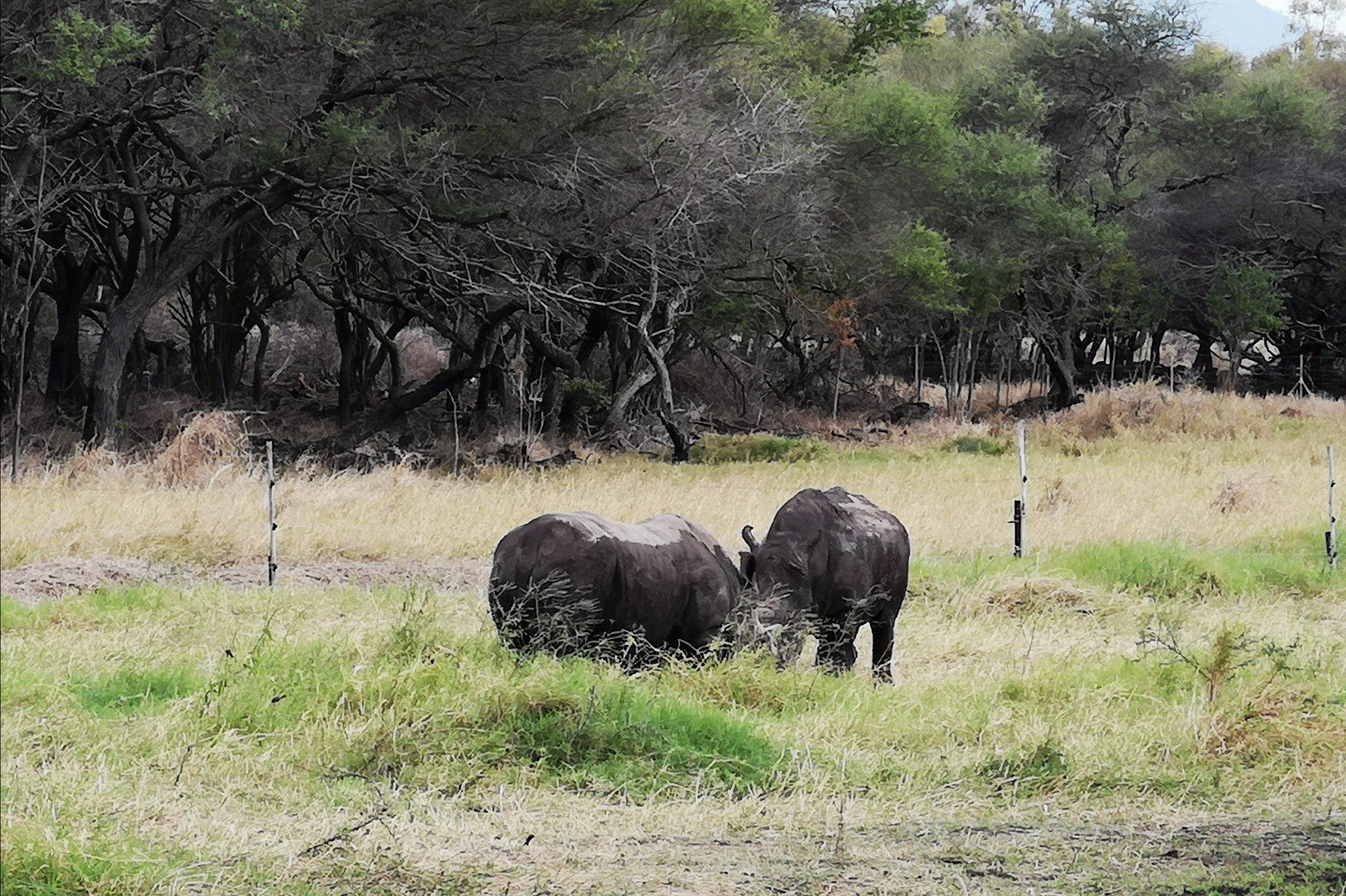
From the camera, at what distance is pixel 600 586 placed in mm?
8367

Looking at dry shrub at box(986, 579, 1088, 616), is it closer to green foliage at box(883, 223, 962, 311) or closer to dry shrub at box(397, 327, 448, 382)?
green foliage at box(883, 223, 962, 311)

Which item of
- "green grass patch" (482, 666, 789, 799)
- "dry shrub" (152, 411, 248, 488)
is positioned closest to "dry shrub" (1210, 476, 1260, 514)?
"dry shrub" (152, 411, 248, 488)

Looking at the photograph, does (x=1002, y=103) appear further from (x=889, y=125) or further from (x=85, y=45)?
(x=85, y=45)

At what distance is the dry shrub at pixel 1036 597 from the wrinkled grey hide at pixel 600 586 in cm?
391

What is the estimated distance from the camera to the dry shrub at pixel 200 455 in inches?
592

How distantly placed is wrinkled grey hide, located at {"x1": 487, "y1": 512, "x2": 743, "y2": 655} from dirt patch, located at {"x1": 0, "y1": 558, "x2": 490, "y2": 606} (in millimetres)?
1824

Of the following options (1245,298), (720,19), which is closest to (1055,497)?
(720,19)

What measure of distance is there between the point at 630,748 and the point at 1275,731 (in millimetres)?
3306

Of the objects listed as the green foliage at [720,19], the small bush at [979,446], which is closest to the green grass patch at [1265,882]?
the green foliage at [720,19]

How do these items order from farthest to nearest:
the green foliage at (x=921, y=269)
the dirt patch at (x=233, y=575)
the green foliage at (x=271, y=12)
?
the green foliage at (x=921, y=269)
the green foliage at (x=271, y=12)
the dirt patch at (x=233, y=575)

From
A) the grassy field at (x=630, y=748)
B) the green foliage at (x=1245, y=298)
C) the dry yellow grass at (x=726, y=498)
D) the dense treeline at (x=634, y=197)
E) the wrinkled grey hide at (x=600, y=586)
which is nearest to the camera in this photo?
the grassy field at (x=630, y=748)

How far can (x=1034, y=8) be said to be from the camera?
2840 inches

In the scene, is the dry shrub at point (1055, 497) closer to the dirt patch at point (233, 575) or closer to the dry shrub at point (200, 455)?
the dirt patch at point (233, 575)

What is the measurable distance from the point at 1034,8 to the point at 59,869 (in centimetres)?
7325
